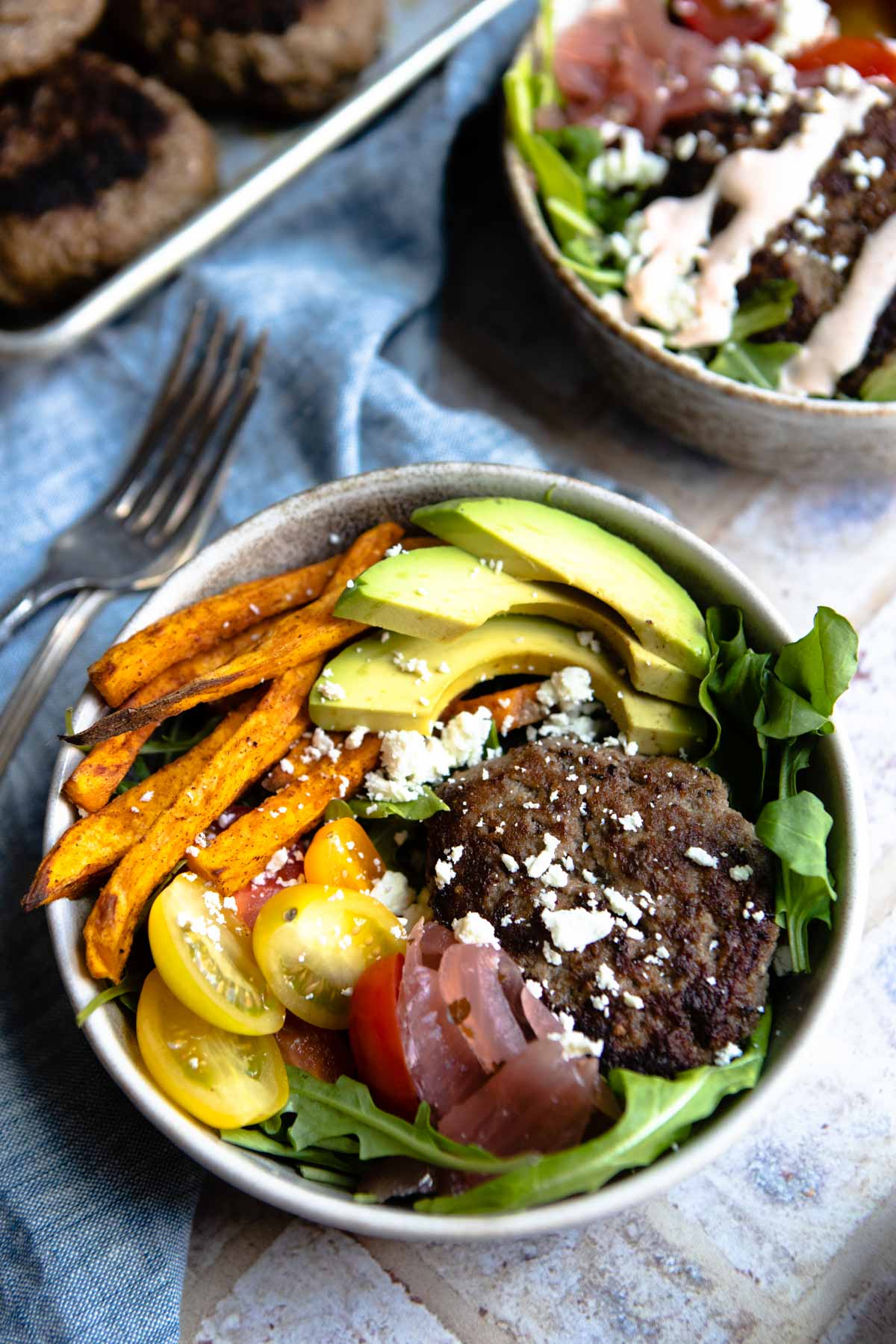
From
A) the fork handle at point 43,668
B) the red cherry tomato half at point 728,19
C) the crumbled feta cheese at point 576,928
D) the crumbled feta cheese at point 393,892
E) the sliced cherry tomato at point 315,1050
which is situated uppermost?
the red cherry tomato half at point 728,19

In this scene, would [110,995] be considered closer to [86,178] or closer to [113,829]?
[113,829]

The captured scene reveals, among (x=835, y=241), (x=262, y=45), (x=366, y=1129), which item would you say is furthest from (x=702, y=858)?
(x=262, y=45)

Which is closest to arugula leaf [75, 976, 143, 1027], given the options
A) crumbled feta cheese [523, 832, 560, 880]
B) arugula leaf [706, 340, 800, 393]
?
crumbled feta cheese [523, 832, 560, 880]

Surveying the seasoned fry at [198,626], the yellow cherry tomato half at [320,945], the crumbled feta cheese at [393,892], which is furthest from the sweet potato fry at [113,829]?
the crumbled feta cheese at [393,892]

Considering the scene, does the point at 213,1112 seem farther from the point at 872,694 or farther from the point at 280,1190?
the point at 872,694

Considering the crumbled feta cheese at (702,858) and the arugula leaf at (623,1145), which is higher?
the crumbled feta cheese at (702,858)

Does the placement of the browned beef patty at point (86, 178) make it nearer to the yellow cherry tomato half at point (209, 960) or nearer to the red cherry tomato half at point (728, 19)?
the red cherry tomato half at point (728, 19)
